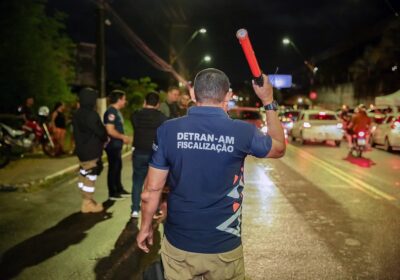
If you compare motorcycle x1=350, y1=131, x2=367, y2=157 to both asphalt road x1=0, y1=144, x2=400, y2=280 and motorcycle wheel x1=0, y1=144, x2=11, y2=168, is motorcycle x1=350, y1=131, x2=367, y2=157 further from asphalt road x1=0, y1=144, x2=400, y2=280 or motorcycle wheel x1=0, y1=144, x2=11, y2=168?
motorcycle wheel x1=0, y1=144, x2=11, y2=168

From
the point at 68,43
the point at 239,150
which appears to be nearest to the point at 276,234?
the point at 239,150

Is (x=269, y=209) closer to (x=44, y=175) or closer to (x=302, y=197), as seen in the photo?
(x=302, y=197)

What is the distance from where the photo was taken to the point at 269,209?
8.09m

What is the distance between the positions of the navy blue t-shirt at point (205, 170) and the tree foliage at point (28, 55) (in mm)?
15020

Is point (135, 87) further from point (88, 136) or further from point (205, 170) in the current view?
point (205, 170)

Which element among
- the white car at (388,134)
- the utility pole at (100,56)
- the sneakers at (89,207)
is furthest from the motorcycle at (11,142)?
the white car at (388,134)

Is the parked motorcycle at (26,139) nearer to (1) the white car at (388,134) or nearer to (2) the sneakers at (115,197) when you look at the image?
(2) the sneakers at (115,197)

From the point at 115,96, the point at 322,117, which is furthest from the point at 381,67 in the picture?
the point at 115,96

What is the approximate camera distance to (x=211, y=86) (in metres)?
2.89

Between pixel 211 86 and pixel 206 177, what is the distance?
0.55m

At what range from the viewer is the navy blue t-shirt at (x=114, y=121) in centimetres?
811

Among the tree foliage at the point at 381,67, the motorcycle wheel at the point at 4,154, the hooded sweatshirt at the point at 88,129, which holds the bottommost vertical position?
the motorcycle wheel at the point at 4,154

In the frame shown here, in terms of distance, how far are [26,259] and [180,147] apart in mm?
3560

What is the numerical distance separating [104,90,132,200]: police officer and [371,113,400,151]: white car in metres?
13.0
